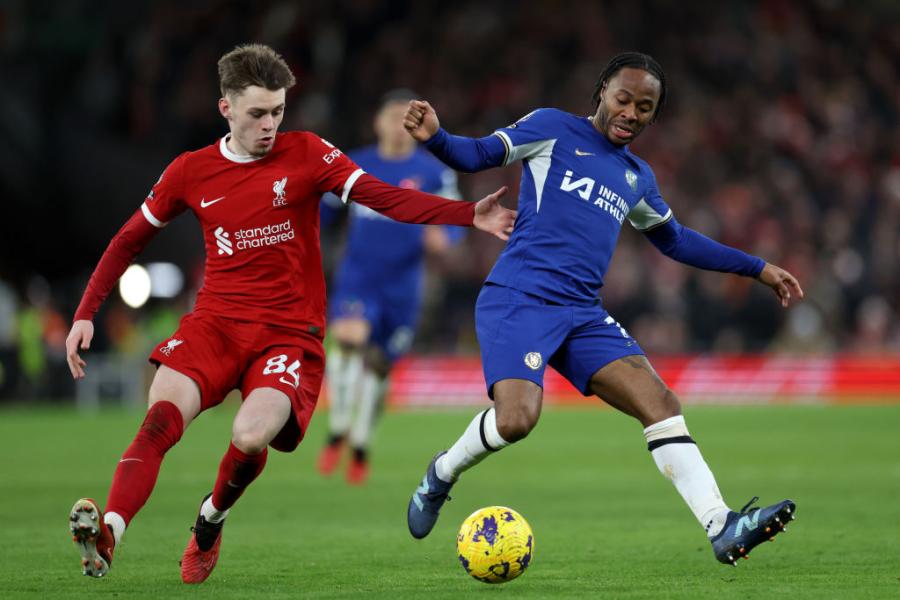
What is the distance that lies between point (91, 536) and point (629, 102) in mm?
3091

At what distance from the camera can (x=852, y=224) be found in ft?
78.7

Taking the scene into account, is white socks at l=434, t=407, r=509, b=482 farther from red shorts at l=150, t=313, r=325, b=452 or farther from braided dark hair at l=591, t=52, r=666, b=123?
braided dark hair at l=591, t=52, r=666, b=123

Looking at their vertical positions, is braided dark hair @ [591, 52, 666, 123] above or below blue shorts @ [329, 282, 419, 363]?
above

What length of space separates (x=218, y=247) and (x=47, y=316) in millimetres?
18378

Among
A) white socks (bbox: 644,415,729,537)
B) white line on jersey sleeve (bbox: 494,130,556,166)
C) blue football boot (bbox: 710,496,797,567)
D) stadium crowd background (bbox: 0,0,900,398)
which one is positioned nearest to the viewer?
blue football boot (bbox: 710,496,797,567)

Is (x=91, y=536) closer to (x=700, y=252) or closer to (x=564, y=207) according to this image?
(x=564, y=207)

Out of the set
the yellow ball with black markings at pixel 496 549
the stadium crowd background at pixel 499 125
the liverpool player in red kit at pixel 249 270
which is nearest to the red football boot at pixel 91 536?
the liverpool player in red kit at pixel 249 270

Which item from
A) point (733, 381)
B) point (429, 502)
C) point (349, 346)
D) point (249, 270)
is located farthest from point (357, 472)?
point (733, 381)

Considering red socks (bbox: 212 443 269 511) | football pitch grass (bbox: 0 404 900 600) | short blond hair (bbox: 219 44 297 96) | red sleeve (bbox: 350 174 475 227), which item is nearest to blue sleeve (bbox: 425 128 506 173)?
red sleeve (bbox: 350 174 475 227)

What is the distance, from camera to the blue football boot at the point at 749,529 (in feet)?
18.8

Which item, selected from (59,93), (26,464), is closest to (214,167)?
(26,464)

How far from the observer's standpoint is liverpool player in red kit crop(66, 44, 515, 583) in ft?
19.9

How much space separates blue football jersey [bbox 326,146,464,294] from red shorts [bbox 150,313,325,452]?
5.38 meters

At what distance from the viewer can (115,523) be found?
18.1ft
